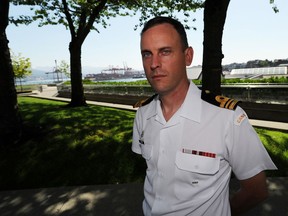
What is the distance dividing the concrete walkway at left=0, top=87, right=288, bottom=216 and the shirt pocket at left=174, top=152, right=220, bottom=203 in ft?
8.58

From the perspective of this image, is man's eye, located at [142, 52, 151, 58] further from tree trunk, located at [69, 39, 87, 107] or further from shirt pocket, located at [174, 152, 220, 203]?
tree trunk, located at [69, 39, 87, 107]

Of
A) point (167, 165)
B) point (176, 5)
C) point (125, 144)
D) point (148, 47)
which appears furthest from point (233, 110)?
point (176, 5)

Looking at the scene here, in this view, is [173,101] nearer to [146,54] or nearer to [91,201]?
[146,54]

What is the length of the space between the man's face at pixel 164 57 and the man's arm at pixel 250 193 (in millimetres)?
839

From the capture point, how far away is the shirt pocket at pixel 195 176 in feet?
5.71

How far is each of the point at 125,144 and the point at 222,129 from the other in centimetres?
533

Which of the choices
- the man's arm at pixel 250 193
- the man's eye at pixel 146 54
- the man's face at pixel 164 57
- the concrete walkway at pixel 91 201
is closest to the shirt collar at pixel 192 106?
the man's face at pixel 164 57

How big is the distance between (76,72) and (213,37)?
Result: 30.5 feet

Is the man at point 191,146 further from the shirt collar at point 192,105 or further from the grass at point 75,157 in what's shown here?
the grass at point 75,157

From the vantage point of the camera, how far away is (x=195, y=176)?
179cm

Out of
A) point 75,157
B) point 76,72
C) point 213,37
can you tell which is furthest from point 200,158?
point 76,72

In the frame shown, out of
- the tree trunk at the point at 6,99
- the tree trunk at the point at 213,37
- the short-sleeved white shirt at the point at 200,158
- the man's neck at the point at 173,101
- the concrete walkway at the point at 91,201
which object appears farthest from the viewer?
the tree trunk at the point at 6,99

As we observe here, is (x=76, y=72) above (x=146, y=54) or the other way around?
the other way around

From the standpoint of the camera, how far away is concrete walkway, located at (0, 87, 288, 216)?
4.19 meters
